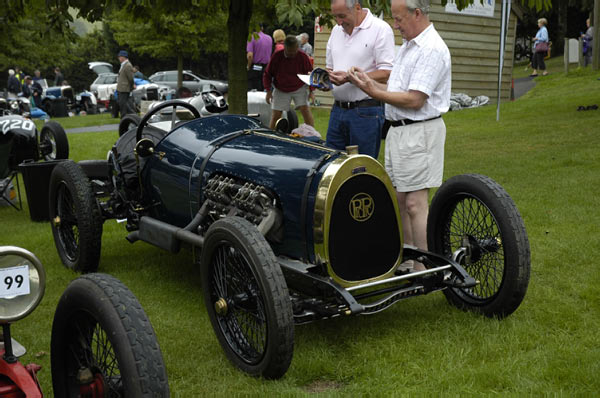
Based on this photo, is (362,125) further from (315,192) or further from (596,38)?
(596,38)

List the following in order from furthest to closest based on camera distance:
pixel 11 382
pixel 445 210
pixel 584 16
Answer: pixel 584 16
pixel 445 210
pixel 11 382

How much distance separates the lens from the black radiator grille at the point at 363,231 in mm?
3844

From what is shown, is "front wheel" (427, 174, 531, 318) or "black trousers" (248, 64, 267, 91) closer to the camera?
"front wheel" (427, 174, 531, 318)

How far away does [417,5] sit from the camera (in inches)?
171

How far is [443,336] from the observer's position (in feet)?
12.9

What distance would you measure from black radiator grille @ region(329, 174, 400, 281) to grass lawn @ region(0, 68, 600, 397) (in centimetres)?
43

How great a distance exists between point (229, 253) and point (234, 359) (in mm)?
593

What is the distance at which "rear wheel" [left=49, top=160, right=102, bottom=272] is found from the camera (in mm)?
5309

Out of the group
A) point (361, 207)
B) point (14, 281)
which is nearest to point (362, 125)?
point (361, 207)

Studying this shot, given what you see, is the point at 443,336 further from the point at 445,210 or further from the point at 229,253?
the point at 229,253

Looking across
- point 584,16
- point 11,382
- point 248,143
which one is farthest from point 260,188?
point 584,16

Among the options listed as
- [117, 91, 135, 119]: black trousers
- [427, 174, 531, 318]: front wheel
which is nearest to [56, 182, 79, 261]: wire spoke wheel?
[427, 174, 531, 318]: front wheel

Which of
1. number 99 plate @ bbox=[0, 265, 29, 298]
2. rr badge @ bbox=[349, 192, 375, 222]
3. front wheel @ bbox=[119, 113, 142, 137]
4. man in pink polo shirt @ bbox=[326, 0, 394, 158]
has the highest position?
man in pink polo shirt @ bbox=[326, 0, 394, 158]

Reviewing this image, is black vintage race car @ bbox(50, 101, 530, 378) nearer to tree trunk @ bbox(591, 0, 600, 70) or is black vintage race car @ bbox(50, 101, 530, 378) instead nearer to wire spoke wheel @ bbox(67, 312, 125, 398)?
wire spoke wheel @ bbox(67, 312, 125, 398)
